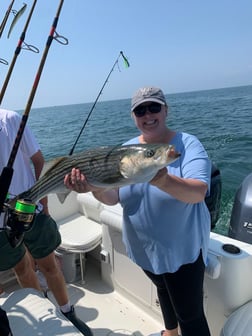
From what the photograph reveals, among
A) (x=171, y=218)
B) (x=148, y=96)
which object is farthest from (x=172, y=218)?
(x=148, y=96)

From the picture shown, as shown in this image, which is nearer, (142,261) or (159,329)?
(142,261)

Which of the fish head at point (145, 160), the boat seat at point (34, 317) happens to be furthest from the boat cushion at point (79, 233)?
the fish head at point (145, 160)

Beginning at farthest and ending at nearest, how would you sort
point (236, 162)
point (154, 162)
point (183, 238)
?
point (236, 162), point (183, 238), point (154, 162)

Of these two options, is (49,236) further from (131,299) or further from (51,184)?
(131,299)

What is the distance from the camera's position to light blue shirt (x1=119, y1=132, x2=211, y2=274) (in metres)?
1.79

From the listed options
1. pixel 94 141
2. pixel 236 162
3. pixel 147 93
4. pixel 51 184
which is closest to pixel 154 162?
pixel 147 93

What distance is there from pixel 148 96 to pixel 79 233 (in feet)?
7.30

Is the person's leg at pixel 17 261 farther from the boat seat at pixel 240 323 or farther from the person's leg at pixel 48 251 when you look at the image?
the boat seat at pixel 240 323

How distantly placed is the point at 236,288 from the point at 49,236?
4.69 feet

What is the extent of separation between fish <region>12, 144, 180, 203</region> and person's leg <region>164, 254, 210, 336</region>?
723mm

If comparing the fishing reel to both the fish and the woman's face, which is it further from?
the woman's face

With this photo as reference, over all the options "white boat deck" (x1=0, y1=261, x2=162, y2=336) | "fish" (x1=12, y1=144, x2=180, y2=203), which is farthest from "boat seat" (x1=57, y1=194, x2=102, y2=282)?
"fish" (x1=12, y1=144, x2=180, y2=203)

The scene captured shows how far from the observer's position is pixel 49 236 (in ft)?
8.21

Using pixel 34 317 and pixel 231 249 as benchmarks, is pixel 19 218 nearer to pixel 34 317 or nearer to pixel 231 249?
pixel 34 317
